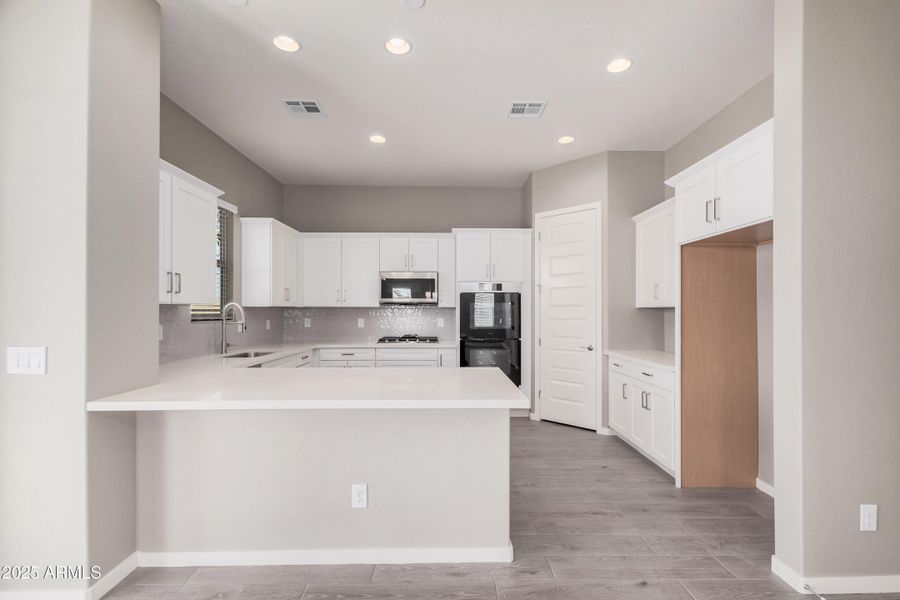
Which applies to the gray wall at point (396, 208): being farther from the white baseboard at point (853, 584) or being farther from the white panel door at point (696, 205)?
the white baseboard at point (853, 584)

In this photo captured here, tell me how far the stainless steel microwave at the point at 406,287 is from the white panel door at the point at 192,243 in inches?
97.4

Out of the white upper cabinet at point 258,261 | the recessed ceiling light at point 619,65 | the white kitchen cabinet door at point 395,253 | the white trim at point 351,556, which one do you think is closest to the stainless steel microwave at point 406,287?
the white kitchen cabinet door at point 395,253

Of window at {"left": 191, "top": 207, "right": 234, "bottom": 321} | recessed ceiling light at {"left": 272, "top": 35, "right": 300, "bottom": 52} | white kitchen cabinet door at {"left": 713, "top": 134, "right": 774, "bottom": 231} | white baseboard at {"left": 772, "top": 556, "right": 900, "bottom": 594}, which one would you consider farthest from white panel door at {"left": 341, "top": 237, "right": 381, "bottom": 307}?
white baseboard at {"left": 772, "top": 556, "right": 900, "bottom": 594}

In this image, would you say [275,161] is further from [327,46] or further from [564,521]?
[564,521]

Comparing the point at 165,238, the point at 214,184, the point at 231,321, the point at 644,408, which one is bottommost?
the point at 644,408

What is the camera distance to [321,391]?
78.2 inches

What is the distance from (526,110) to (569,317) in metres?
2.20

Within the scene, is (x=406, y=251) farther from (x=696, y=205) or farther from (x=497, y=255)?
(x=696, y=205)

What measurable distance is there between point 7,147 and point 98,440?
1.32m

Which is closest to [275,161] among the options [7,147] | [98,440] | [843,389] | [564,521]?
[7,147]

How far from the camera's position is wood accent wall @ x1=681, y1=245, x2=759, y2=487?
121 inches

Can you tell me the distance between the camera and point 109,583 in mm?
1960

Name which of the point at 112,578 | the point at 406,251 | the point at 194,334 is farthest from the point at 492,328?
the point at 112,578

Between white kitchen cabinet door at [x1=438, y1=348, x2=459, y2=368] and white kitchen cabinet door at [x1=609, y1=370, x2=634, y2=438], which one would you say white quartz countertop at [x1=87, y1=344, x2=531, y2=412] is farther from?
white kitchen cabinet door at [x1=438, y1=348, x2=459, y2=368]
